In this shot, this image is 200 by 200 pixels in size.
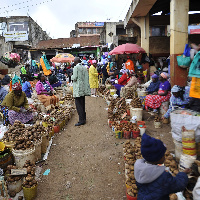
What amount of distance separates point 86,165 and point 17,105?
2.66 metres

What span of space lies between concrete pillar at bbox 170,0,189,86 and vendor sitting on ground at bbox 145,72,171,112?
99cm

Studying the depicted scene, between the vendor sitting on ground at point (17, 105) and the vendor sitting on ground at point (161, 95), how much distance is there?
12.1ft

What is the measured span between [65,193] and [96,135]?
95.9 inches

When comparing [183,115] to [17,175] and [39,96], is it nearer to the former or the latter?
[17,175]

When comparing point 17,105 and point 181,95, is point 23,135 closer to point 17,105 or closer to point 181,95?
point 17,105

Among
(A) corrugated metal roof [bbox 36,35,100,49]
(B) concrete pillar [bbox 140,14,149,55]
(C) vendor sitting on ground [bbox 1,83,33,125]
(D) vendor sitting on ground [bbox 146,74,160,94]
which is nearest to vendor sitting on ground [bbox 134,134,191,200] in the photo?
(C) vendor sitting on ground [bbox 1,83,33,125]

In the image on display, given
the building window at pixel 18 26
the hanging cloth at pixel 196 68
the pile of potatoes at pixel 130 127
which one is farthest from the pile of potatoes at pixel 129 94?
A: the building window at pixel 18 26

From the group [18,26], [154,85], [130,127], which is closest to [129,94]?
[154,85]

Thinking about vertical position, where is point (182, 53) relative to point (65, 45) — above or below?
below

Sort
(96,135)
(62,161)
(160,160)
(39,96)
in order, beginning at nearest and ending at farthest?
1. (160,160)
2. (62,161)
3. (96,135)
4. (39,96)

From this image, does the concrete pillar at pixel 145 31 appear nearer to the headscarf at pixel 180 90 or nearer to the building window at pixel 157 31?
the headscarf at pixel 180 90

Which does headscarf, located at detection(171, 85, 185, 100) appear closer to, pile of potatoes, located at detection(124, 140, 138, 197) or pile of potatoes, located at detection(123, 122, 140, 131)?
pile of potatoes, located at detection(123, 122, 140, 131)

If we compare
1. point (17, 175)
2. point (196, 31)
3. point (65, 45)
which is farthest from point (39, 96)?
point (65, 45)

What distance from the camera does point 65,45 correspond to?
28.7 m
